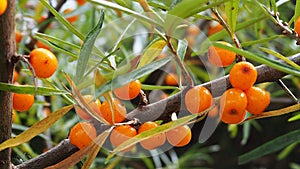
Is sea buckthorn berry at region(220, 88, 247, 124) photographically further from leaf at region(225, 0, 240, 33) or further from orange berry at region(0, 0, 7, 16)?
orange berry at region(0, 0, 7, 16)

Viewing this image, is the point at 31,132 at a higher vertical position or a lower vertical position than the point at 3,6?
lower

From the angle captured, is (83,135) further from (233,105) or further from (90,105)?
(233,105)

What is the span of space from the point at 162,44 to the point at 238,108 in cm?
10

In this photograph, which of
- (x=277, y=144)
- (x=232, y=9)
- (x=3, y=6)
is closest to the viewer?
(x=3, y=6)

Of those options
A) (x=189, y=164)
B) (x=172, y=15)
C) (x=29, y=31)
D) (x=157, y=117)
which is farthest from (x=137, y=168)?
(x=172, y=15)

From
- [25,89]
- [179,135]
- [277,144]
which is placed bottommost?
[277,144]

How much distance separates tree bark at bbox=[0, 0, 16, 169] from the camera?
376 millimetres

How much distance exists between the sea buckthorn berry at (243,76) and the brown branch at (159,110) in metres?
0.02

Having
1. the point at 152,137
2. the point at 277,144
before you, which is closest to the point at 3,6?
the point at 152,137

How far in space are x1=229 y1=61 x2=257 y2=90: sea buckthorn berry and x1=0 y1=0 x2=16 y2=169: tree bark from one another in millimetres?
204

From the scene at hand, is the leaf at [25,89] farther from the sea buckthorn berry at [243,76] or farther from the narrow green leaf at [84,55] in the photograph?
the sea buckthorn berry at [243,76]

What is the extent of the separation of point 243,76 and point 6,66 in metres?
0.22

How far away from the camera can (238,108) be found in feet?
1.34

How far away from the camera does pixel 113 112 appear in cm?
40
